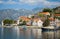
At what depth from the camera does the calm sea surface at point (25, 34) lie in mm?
12048

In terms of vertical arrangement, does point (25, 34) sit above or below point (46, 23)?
below

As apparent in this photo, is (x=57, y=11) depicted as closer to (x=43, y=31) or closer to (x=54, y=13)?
(x=54, y=13)

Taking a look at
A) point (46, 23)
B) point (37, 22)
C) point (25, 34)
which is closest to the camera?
point (46, 23)

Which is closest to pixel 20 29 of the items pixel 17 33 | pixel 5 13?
pixel 17 33

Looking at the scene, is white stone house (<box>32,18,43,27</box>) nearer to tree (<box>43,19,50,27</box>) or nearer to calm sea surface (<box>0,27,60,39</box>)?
tree (<box>43,19,50,27</box>)

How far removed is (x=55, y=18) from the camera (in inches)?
466

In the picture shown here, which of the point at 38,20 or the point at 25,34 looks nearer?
the point at 38,20

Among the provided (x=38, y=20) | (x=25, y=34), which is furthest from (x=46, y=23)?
(x=25, y=34)

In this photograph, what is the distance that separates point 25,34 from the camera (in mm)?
12609

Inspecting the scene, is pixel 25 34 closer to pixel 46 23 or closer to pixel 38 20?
pixel 38 20

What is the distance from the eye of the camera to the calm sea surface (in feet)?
39.5

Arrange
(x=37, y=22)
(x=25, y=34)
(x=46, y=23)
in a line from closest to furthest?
1. (x=46, y=23)
2. (x=37, y=22)
3. (x=25, y=34)

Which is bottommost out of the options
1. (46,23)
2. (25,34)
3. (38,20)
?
(25,34)

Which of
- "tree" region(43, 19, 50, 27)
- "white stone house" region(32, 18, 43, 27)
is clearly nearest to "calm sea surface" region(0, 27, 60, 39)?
"white stone house" region(32, 18, 43, 27)
